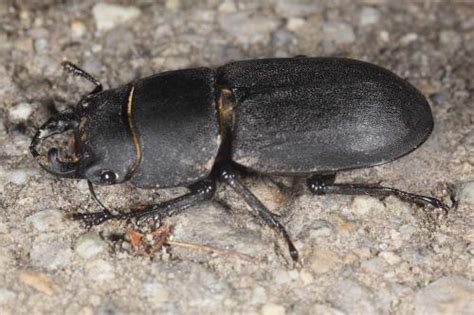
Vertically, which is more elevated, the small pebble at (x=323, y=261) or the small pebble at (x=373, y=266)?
the small pebble at (x=323, y=261)

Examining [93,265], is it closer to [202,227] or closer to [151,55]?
[202,227]

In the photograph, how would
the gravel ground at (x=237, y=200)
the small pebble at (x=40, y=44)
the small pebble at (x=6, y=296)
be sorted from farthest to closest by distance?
the small pebble at (x=40, y=44) → the gravel ground at (x=237, y=200) → the small pebble at (x=6, y=296)

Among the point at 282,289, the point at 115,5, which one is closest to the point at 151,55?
the point at 115,5

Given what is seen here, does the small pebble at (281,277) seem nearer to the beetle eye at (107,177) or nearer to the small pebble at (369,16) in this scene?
the beetle eye at (107,177)

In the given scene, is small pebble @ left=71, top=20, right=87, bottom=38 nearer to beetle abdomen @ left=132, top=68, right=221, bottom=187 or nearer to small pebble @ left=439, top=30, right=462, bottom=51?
beetle abdomen @ left=132, top=68, right=221, bottom=187

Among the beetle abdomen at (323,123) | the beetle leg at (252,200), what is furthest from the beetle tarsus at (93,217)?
the beetle abdomen at (323,123)

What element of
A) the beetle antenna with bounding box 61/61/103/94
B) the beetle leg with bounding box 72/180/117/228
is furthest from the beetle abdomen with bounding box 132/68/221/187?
the beetle antenna with bounding box 61/61/103/94

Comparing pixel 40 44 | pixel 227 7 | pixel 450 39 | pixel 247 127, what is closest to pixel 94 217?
pixel 247 127
